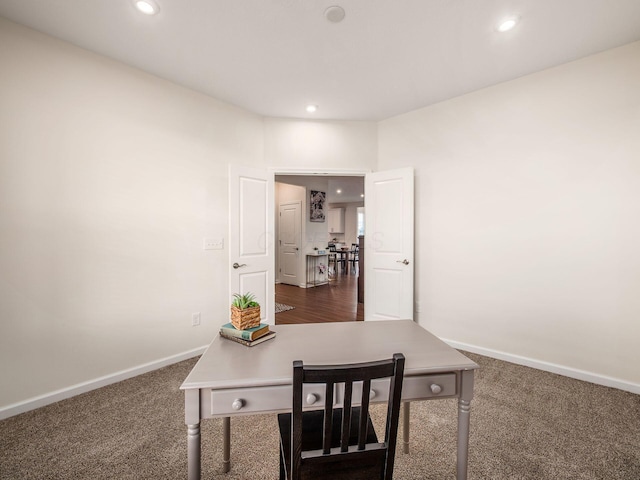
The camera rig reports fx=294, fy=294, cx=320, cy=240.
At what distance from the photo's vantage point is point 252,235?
11.6 ft

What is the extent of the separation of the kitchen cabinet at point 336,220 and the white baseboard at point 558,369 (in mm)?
9184

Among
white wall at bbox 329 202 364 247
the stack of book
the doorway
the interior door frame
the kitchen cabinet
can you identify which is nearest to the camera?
the stack of book

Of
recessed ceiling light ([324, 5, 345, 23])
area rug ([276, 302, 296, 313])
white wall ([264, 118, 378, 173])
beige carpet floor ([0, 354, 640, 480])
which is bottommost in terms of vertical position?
beige carpet floor ([0, 354, 640, 480])

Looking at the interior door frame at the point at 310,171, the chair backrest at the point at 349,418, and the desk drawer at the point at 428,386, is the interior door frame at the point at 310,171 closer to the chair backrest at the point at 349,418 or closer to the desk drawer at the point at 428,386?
the desk drawer at the point at 428,386

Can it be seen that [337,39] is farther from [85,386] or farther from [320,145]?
[85,386]

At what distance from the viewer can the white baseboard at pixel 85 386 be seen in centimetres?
207

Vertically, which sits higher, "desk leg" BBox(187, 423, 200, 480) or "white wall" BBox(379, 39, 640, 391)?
"white wall" BBox(379, 39, 640, 391)

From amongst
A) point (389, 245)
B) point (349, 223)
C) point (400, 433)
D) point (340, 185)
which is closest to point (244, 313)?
point (400, 433)

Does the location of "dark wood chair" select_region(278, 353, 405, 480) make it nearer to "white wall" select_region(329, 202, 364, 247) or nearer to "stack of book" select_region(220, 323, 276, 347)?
"stack of book" select_region(220, 323, 276, 347)

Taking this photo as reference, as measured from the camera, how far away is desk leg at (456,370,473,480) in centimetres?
120

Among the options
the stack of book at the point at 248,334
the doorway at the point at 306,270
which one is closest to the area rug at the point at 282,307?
the doorway at the point at 306,270

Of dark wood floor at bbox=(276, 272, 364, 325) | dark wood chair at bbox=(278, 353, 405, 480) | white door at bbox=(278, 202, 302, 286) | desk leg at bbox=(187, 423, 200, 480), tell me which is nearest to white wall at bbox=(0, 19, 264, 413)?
dark wood floor at bbox=(276, 272, 364, 325)

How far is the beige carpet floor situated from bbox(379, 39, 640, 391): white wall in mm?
591

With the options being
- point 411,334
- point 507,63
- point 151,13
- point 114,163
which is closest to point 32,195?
point 114,163
